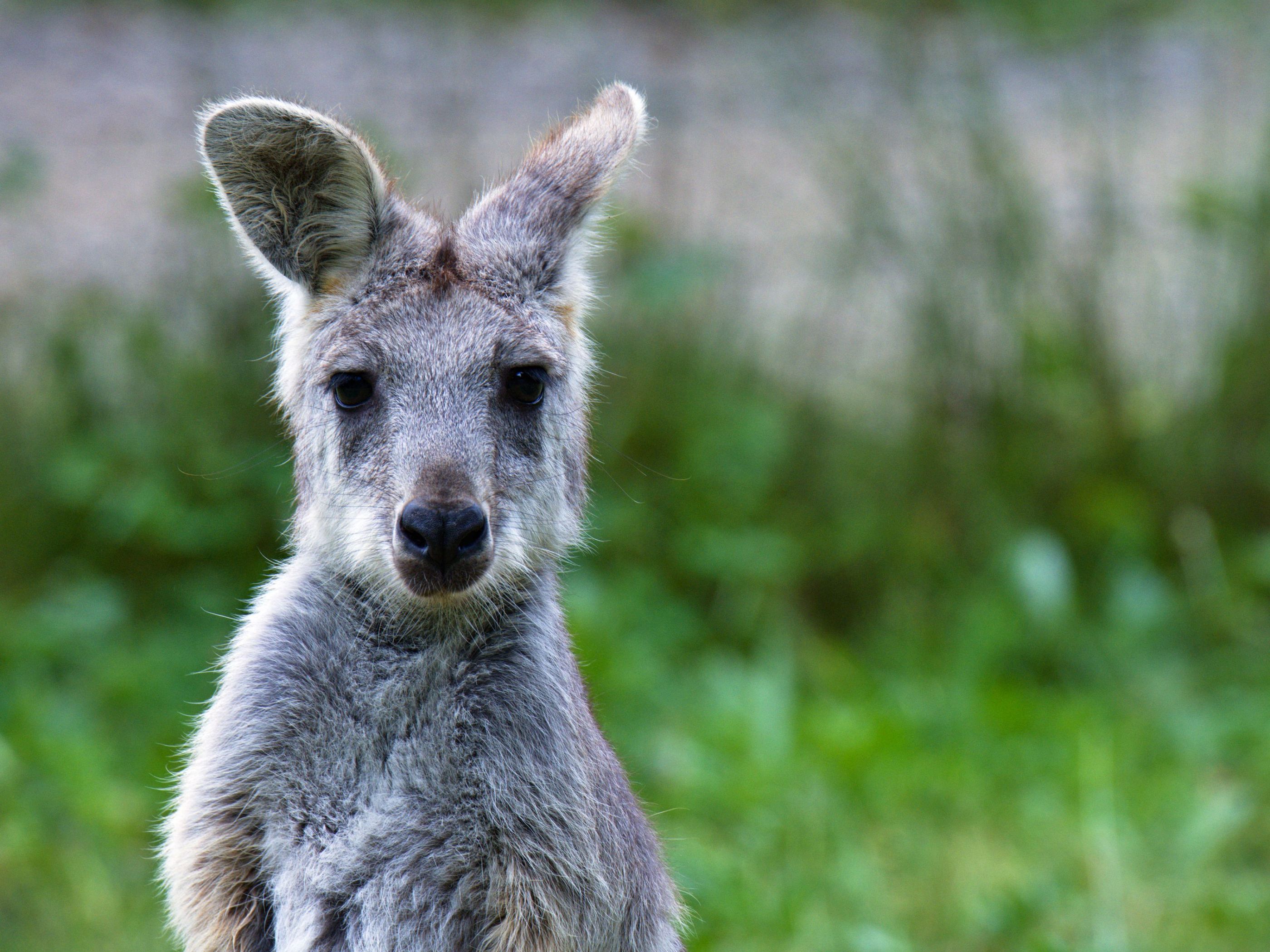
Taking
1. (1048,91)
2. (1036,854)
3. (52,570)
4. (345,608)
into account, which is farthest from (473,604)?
(1048,91)

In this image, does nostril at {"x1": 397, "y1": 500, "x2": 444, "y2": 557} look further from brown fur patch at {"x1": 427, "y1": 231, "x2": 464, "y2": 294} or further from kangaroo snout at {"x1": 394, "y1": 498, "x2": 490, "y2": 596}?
brown fur patch at {"x1": 427, "y1": 231, "x2": 464, "y2": 294}

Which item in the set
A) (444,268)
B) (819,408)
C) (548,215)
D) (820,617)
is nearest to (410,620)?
(444,268)

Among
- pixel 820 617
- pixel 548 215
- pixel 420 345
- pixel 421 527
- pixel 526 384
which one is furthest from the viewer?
pixel 820 617

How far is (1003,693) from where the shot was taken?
6453 mm

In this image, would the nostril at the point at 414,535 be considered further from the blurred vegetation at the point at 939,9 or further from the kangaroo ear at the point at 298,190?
the blurred vegetation at the point at 939,9

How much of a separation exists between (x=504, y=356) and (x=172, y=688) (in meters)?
3.67

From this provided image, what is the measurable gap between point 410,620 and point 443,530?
35cm

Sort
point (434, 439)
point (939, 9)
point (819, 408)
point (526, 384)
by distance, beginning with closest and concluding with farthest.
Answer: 1. point (434, 439)
2. point (526, 384)
3. point (939, 9)
4. point (819, 408)

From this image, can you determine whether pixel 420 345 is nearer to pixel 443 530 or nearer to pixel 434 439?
pixel 434 439

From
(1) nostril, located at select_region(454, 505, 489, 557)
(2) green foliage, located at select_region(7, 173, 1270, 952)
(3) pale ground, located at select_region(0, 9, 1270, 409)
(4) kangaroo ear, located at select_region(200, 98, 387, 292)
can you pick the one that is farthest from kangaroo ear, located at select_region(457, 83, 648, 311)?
(3) pale ground, located at select_region(0, 9, 1270, 409)

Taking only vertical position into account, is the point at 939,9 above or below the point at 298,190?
below

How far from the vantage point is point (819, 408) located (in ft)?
26.1

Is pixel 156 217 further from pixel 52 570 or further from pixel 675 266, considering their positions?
pixel 675 266

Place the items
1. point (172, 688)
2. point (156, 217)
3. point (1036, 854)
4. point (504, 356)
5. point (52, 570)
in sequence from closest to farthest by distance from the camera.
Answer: point (504, 356) → point (1036, 854) → point (172, 688) → point (52, 570) → point (156, 217)
